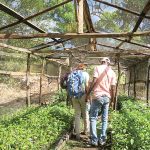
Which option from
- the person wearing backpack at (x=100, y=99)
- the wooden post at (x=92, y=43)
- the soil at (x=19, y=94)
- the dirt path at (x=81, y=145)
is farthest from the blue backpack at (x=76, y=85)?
the soil at (x=19, y=94)

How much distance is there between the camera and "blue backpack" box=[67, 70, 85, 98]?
33.0 ft

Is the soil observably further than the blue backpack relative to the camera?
Yes

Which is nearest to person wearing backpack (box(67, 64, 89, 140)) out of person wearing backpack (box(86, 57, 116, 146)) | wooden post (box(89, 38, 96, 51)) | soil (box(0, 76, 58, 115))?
person wearing backpack (box(86, 57, 116, 146))

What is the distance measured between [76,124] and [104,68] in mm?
2015

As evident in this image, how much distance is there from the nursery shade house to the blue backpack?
42.3 inches

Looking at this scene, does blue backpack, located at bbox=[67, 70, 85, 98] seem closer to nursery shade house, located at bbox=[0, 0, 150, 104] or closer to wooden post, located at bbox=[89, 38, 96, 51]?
nursery shade house, located at bbox=[0, 0, 150, 104]

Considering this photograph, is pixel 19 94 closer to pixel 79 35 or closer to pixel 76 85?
pixel 76 85

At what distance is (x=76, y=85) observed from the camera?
10.1 metres

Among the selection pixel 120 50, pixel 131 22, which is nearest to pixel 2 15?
pixel 120 50

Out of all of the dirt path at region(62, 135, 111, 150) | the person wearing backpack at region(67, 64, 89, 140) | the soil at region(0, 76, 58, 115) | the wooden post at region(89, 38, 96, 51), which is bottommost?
the dirt path at region(62, 135, 111, 150)

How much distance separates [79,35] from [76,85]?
8.69 ft

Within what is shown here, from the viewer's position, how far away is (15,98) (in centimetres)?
2295

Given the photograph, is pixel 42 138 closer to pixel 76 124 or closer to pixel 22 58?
pixel 76 124

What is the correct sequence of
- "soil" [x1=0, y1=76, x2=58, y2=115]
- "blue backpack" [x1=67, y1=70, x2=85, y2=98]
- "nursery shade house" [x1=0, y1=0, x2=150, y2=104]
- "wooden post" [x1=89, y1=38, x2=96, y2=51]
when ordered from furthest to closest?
"soil" [x1=0, y1=76, x2=58, y2=115] → "wooden post" [x1=89, y1=38, x2=96, y2=51] → "blue backpack" [x1=67, y1=70, x2=85, y2=98] → "nursery shade house" [x1=0, y1=0, x2=150, y2=104]
